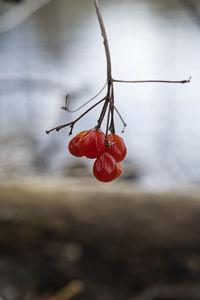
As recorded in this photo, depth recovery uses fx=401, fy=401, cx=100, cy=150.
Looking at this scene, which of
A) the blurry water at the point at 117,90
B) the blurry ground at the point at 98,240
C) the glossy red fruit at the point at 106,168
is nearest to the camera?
the glossy red fruit at the point at 106,168

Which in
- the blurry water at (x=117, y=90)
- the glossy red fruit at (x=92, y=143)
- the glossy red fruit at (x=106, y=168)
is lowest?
the glossy red fruit at (x=106, y=168)

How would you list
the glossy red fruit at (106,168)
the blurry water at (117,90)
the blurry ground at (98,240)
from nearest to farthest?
the glossy red fruit at (106,168) → the blurry ground at (98,240) → the blurry water at (117,90)

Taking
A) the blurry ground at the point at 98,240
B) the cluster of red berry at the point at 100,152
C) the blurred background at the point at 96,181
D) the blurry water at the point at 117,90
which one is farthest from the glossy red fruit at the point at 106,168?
the blurry ground at the point at 98,240

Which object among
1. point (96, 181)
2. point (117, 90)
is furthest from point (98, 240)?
point (117, 90)

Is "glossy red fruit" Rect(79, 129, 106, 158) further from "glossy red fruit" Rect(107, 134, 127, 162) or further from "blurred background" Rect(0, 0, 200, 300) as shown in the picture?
"blurred background" Rect(0, 0, 200, 300)

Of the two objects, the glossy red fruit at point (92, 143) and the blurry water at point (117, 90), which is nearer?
the glossy red fruit at point (92, 143)

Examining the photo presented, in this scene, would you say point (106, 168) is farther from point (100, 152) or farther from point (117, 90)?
point (117, 90)

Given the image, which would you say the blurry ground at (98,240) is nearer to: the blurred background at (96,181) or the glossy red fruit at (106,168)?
the blurred background at (96,181)
